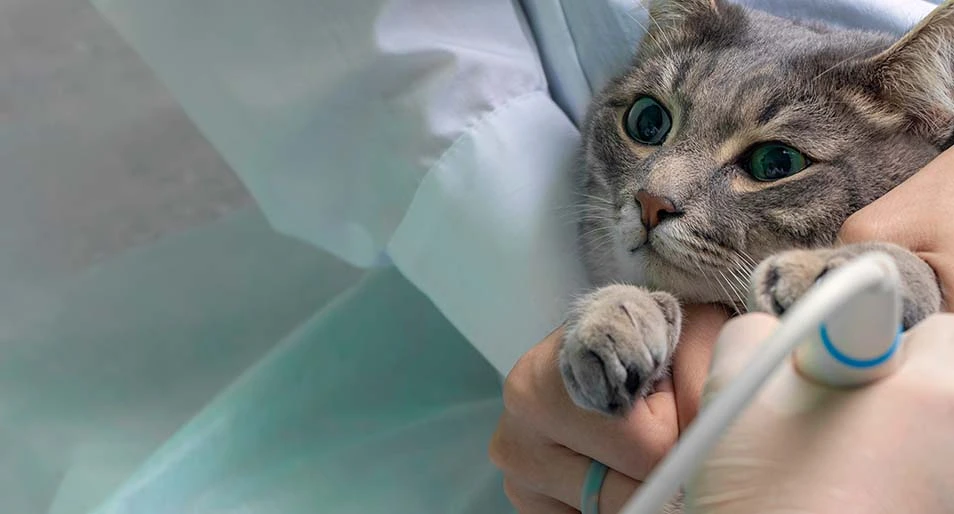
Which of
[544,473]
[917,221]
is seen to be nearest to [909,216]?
[917,221]

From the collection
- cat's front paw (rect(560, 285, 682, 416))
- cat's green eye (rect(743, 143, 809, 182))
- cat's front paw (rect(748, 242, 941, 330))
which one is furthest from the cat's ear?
cat's front paw (rect(560, 285, 682, 416))

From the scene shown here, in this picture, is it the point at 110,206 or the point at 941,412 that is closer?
the point at 941,412

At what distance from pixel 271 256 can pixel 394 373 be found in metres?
0.33

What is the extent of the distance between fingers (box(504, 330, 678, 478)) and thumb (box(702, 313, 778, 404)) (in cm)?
25

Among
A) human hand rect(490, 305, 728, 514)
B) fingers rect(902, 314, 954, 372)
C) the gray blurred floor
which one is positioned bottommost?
human hand rect(490, 305, 728, 514)

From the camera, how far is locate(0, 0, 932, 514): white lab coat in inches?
40.7

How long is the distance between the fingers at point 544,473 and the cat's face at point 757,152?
21cm

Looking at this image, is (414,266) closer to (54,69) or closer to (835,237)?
(835,237)

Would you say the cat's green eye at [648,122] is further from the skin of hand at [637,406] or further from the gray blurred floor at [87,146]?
the gray blurred floor at [87,146]

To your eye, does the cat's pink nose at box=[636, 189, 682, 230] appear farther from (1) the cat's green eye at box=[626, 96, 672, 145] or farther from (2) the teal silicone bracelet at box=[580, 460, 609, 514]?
(2) the teal silicone bracelet at box=[580, 460, 609, 514]

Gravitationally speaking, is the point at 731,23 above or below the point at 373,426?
above

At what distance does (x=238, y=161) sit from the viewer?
112 cm

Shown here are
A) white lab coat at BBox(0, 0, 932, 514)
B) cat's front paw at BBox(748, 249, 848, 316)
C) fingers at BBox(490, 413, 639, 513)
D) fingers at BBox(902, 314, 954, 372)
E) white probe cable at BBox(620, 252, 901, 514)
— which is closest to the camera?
white probe cable at BBox(620, 252, 901, 514)

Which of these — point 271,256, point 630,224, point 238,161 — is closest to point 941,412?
point 630,224
